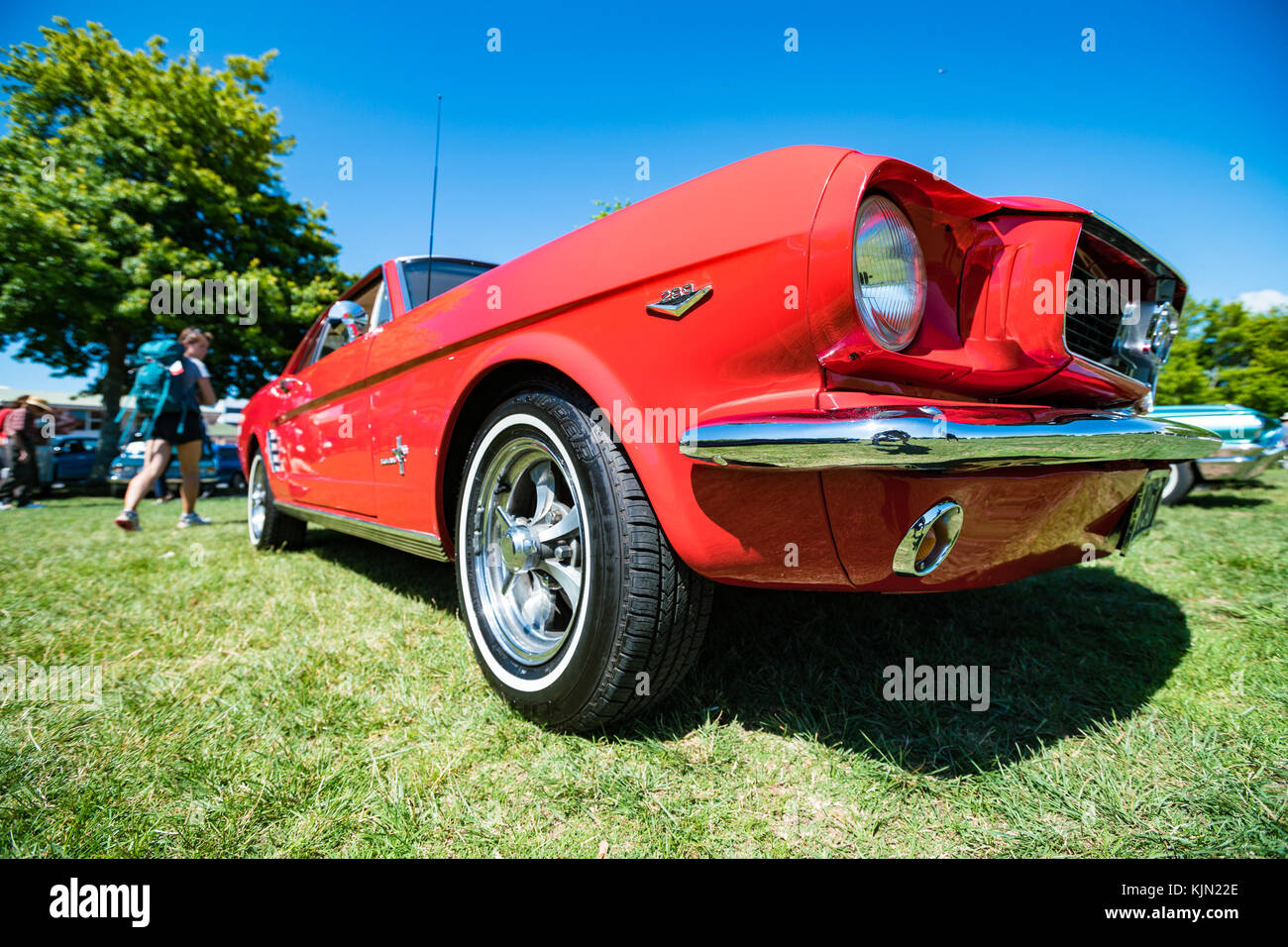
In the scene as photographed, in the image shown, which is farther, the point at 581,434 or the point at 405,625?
the point at 405,625

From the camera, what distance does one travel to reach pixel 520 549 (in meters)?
1.71

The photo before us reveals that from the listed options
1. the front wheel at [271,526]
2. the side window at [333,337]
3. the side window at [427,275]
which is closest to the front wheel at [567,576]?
the side window at [427,275]

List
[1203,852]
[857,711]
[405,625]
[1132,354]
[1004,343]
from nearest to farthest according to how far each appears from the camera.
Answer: [1203,852] < [1004,343] < [857,711] < [1132,354] < [405,625]

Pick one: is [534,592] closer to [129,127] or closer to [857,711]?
[857,711]

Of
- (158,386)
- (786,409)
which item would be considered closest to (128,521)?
(158,386)

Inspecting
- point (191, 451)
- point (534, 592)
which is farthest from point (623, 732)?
point (191, 451)

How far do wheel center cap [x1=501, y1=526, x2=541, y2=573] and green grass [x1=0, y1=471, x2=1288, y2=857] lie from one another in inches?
15.6

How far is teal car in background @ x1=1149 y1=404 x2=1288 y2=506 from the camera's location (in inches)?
226

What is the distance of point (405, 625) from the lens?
7.66 ft

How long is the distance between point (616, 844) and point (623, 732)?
0.36 m

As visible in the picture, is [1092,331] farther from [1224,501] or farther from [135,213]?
[135,213]

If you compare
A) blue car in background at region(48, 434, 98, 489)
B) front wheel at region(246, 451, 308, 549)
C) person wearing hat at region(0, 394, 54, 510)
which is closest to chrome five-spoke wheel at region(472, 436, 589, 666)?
front wheel at region(246, 451, 308, 549)

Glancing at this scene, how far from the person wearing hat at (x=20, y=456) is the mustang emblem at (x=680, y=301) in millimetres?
11645

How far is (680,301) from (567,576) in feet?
2.59
